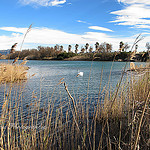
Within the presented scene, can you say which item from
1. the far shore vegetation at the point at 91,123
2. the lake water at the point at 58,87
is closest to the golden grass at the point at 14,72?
the far shore vegetation at the point at 91,123

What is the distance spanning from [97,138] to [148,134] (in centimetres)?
184

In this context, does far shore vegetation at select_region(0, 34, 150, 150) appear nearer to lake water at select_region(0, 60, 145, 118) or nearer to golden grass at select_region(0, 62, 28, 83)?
golden grass at select_region(0, 62, 28, 83)

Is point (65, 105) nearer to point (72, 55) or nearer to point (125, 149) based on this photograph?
point (125, 149)

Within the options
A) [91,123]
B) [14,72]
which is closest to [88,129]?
[91,123]

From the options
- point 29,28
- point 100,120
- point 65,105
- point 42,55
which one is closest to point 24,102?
point 65,105

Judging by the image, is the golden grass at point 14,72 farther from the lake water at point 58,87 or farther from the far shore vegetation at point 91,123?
the lake water at point 58,87

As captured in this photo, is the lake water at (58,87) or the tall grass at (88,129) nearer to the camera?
the tall grass at (88,129)

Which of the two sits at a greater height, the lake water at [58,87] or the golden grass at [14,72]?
the golden grass at [14,72]

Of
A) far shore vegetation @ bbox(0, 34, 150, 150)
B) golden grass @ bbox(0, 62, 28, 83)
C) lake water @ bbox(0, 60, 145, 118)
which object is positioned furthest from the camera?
lake water @ bbox(0, 60, 145, 118)

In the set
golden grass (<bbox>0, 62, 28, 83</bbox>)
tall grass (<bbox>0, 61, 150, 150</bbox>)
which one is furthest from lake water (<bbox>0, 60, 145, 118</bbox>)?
tall grass (<bbox>0, 61, 150, 150</bbox>)

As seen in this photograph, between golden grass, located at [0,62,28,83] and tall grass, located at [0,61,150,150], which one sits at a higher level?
golden grass, located at [0,62,28,83]

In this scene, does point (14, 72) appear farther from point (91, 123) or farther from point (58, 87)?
point (91, 123)

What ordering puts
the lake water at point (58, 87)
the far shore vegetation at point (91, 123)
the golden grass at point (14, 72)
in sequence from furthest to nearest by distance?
the lake water at point (58, 87) < the golden grass at point (14, 72) < the far shore vegetation at point (91, 123)

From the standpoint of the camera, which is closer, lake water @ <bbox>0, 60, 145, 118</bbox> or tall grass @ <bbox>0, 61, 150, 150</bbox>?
tall grass @ <bbox>0, 61, 150, 150</bbox>
